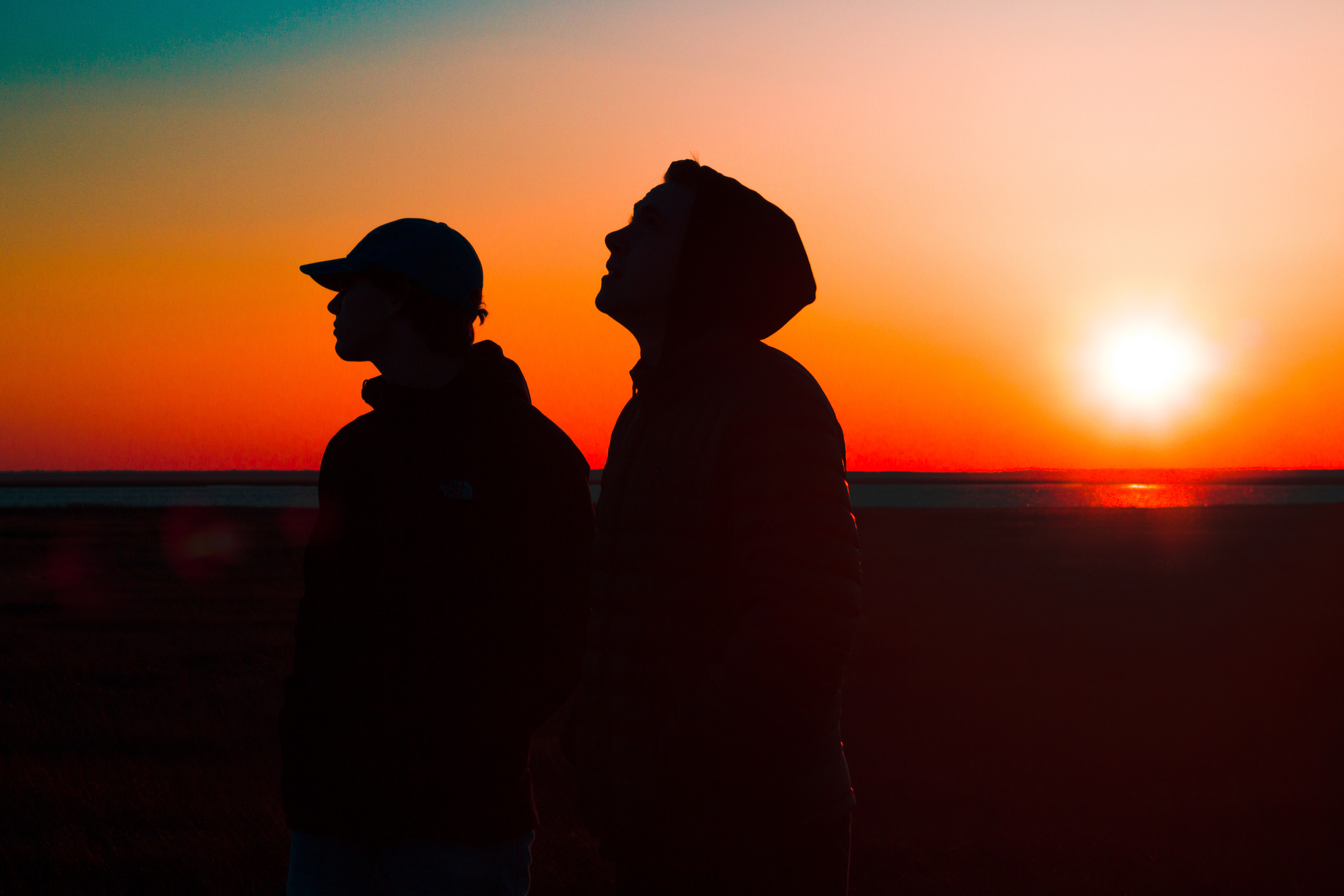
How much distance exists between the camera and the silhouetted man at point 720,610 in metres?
1.76

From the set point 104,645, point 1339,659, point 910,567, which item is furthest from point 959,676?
point 910,567

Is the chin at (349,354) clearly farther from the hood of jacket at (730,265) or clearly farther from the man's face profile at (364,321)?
the hood of jacket at (730,265)

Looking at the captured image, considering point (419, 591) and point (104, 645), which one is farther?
point (104, 645)

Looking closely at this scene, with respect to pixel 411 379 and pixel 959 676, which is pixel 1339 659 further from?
pixel 411 379

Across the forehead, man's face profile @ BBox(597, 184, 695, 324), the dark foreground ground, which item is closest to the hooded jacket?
man's face profile @ BBox(597, 184, 695, 324)

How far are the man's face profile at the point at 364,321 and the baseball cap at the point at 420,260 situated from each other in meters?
0.08

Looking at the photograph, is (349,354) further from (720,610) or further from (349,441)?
(720,610)

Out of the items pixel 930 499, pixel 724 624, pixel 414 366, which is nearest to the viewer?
pixel 724 624

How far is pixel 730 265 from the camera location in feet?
7.14

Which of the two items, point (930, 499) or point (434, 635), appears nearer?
point (434, 635)

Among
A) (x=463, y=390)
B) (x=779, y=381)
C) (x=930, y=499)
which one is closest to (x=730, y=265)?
(x=779, y=381)

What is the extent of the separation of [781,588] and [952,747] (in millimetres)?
7377

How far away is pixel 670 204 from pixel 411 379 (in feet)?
3.18

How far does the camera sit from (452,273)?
2771 mm
